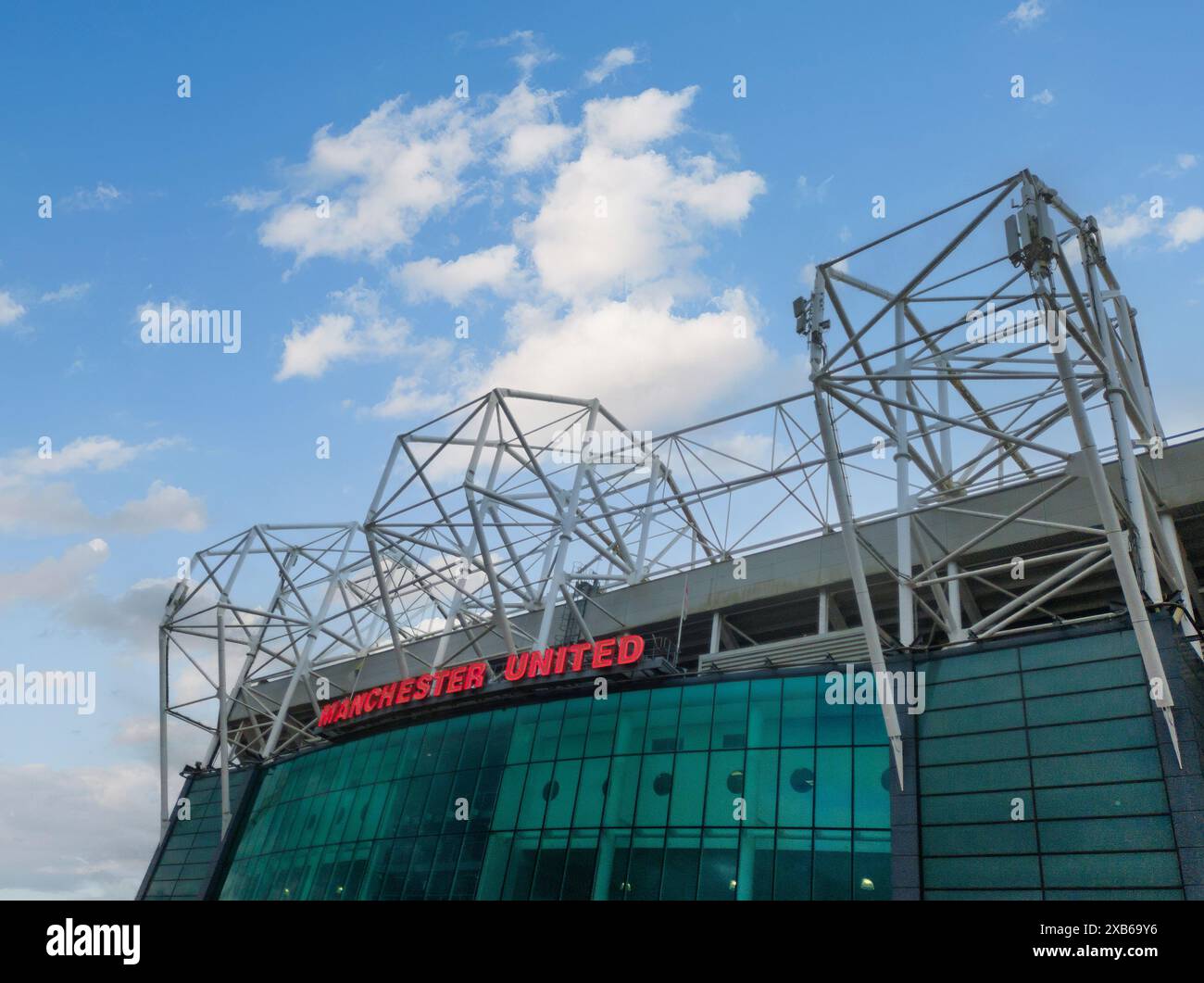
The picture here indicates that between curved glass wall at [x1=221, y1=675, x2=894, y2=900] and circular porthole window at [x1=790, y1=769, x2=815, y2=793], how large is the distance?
0.05 metres

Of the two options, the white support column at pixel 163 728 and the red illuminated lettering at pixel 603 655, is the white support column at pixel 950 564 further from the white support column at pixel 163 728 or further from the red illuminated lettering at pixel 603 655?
the white support column at pixel 163 728

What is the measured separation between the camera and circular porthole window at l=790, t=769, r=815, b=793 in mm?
36875

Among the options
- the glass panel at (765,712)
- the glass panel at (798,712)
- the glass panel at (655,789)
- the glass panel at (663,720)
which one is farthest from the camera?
the glass panel at (663,720)

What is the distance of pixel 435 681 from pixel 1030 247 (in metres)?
34.9

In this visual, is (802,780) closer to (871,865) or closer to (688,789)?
(871,865)

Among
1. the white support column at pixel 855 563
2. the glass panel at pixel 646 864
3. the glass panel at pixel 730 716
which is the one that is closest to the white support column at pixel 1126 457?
the white support column at pixel 855 563

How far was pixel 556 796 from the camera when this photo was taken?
42.4 m

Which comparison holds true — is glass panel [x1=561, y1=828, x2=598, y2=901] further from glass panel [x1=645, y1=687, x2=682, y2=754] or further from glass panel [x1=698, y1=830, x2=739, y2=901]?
glass panel [x1=698, y1=830, x2=739, y2=901]

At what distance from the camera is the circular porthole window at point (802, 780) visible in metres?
36.9

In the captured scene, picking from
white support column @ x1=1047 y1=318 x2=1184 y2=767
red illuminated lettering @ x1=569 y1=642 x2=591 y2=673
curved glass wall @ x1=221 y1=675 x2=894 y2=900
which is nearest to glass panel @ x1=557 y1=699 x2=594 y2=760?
curved glass wall @ x1=221 y1=675 x2=894 y2=900

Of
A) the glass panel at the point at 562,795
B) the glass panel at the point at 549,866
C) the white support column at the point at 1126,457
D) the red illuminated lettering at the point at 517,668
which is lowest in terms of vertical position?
the glass panel at the point at 549,866

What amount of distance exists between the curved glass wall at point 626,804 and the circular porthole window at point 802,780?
0.05 meters
